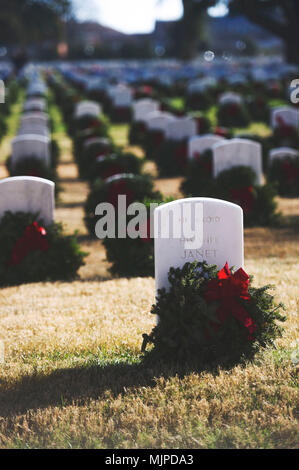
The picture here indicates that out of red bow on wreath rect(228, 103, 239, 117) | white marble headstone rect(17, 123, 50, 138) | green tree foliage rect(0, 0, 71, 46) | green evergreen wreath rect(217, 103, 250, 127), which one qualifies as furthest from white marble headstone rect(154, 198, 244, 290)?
green tree foliage rect(0, 0, 71, 46)

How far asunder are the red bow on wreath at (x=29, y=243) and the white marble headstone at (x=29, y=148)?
14.0 ft

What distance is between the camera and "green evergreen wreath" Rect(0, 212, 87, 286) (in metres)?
6.93

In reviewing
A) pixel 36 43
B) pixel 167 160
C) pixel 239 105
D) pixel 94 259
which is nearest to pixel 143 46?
pixel 36 43

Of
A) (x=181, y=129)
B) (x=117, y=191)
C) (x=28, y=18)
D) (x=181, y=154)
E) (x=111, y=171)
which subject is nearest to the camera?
(x=117, y=191)

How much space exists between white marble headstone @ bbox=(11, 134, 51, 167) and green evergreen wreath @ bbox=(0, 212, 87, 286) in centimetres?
418

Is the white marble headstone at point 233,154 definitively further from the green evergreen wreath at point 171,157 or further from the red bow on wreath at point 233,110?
the red bow on wreath at point 233,110

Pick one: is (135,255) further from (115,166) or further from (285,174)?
(285,174)

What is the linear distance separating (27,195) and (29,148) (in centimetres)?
434

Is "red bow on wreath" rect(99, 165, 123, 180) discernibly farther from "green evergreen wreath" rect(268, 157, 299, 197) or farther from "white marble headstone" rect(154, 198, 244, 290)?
"white marble headstone" rect(154, 198, 244, 290)

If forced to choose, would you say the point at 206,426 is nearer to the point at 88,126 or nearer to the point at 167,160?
the point at 167,160

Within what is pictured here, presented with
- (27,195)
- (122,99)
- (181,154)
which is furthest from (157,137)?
(122,99)

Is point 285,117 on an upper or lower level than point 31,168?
upper

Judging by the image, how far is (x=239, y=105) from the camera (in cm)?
2178

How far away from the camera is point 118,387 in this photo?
4328 mm
